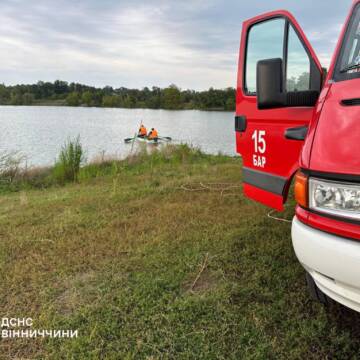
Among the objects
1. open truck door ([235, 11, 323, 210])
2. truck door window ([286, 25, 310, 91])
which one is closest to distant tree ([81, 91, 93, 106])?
open truck door ([235, 11, 323, 210])

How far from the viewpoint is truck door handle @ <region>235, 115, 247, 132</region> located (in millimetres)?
3395

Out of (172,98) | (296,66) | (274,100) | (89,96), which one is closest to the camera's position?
(274,100)

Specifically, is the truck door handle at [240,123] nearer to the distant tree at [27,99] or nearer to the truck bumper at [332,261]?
the truck bumper at [332,261]

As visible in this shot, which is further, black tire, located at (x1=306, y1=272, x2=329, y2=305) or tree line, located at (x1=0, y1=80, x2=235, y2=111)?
tree line, located at (x1=0, y1=80, x2=235, y2=111)

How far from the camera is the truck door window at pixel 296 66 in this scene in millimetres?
2629

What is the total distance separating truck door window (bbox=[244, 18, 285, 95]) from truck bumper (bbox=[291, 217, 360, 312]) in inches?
67.9

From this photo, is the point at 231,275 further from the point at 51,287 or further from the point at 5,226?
the point at 5,226

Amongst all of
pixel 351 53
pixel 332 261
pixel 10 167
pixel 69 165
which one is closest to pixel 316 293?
pixel 332 261

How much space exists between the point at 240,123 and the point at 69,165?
5.82 meters

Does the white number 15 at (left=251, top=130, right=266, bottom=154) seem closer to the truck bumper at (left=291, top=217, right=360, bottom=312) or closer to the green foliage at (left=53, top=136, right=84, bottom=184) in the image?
the truck bumper at (left=291, top=217, right=360, bottom=312)

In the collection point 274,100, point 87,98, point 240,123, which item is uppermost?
point 87,98

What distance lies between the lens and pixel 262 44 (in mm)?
3172

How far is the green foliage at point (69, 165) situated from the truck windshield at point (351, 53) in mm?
6941

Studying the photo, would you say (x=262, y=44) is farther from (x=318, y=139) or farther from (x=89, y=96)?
(x=89, y=96)
